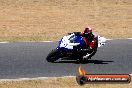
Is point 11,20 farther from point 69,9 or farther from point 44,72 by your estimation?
point 44,72

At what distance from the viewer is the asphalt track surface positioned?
1839 cm

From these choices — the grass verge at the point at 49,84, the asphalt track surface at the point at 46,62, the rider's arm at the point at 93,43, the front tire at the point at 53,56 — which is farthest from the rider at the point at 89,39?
the grass verge at the point at 49,84

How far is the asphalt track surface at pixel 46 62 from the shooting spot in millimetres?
18391

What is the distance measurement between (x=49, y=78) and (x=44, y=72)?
937 millimetres

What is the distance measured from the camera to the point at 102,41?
1961 cm

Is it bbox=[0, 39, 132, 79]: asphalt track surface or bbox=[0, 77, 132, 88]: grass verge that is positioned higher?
bbox=[0, 77, 132, 88]: grass verge

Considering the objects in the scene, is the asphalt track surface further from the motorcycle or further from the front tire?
the motorcycle

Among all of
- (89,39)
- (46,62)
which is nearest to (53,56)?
(46,62)

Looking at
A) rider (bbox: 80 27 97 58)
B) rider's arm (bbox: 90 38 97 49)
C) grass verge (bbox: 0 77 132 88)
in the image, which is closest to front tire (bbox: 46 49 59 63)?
rider (bbox: 80 27 97 58)

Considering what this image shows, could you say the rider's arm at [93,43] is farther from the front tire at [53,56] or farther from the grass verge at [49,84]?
the grass verge at [49,84]

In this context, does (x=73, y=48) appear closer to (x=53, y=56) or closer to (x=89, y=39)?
(x=89, y=39)

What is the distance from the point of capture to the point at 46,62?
778 inches

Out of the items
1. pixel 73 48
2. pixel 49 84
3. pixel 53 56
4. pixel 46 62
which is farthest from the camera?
pixel 46 62

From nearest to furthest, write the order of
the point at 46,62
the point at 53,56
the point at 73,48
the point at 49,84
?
the point at 49,84 → the point at 73,48 → the point at 53,56 → the point at 46,62
